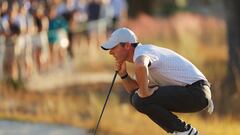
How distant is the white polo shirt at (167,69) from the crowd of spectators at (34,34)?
641 centimetres

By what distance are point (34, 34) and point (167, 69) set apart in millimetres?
7475

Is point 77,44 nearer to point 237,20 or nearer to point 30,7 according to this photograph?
point 30,7

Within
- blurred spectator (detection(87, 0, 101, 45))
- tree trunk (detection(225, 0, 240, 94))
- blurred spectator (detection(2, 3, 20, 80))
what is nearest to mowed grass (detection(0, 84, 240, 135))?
blurred spectator (detection(2, 3, 20, 80))

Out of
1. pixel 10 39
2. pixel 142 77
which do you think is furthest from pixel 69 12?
pixel 142 77

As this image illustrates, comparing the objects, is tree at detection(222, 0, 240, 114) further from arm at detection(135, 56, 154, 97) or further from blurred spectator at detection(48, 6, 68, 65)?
arm at detection(135, 56, 154, 97)

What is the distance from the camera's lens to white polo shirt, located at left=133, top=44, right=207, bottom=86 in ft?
22.3

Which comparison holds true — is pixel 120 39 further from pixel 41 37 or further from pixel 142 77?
pixel 41 37

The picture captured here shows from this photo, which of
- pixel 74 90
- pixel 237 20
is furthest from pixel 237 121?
pixel 74 90

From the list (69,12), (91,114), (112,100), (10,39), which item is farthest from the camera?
(69,12)

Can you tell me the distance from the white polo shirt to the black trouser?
0.06 m

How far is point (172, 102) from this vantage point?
22.7ft

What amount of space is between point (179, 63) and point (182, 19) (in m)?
12.4

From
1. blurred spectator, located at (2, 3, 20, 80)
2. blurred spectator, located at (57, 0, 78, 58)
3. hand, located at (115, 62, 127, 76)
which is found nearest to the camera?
hand, located at (115, 62, 127, 76)

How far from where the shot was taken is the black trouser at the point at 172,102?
271 inches
